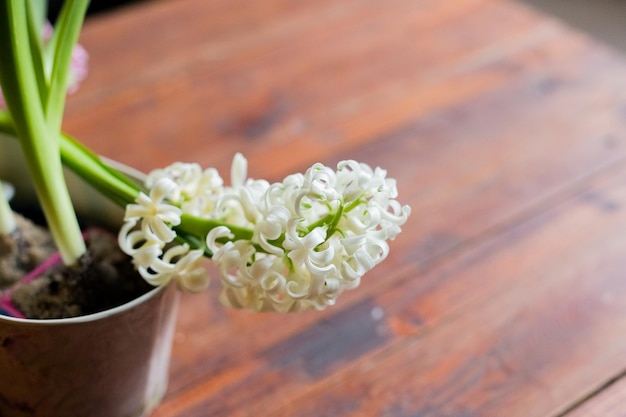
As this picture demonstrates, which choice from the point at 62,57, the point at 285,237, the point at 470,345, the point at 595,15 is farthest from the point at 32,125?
the point at 595,15

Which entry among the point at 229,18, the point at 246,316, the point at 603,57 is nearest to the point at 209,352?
the point at 246,316

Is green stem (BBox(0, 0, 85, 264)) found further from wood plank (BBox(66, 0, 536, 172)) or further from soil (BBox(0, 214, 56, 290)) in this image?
wood plank (BBox(66, 0, 536, 172))

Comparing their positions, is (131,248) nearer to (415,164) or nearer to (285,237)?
(285,237)

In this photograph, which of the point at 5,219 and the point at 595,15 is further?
the point at 595,15

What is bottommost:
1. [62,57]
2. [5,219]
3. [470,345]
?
[470,345]

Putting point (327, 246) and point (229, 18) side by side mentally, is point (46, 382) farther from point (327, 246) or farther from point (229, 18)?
point (229, 18)

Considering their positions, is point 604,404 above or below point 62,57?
below

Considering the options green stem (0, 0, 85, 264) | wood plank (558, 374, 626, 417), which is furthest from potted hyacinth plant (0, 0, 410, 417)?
wood plank (558, 374, 626, 417)
